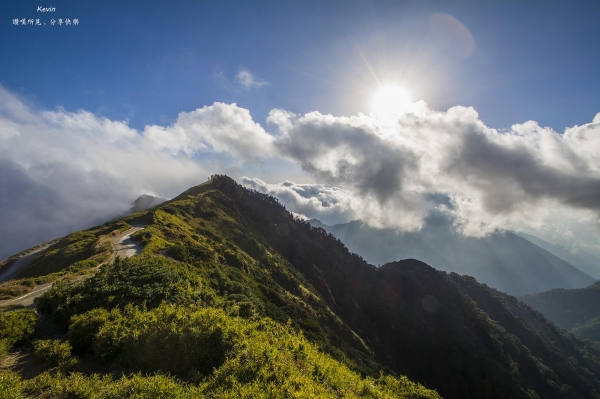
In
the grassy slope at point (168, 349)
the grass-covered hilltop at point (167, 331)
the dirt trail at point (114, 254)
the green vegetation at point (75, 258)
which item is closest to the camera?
the grassy slope at point (168, 349)

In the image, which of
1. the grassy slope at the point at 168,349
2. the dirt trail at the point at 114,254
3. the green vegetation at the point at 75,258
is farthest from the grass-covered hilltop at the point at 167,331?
the dirt trail at the point at 114,254

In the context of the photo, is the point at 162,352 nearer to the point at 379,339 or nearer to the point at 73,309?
the point at 73,309

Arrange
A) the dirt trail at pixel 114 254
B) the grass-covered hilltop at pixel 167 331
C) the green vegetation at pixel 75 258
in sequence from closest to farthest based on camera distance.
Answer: the grass-covered hilltop at pixel 167 331 < the dirt trail at pixel 114 254 < the green vegetation at pixel 75 258

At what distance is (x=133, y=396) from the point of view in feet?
41.1

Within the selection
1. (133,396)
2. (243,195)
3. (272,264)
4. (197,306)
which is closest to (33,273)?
(197,306)

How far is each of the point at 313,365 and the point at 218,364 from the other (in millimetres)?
7564

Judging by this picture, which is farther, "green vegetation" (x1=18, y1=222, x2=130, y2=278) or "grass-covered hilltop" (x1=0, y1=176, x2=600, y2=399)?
"green vegetation" (x1=18, y1=222, x2=130, y2=278)

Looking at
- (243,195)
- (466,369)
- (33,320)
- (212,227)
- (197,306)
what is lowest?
(466,369)

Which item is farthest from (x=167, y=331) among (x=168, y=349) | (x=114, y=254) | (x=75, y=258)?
(x=75, y=258)

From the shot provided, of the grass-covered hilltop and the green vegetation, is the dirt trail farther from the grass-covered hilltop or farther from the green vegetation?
the green vegetation

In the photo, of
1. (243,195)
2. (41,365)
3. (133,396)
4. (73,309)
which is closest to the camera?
(133,396)

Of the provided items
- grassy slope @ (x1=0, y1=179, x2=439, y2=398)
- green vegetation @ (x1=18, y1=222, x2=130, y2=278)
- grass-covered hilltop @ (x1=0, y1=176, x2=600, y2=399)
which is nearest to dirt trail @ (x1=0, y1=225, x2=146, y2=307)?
grass-covered hilltop @ (x1=0, y1=176, x2=600, y2=399)

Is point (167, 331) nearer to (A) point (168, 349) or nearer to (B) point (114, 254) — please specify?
(A) point (168, 349)

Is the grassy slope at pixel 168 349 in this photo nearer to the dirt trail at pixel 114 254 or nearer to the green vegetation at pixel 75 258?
the dirt trail at pixel 114 254
